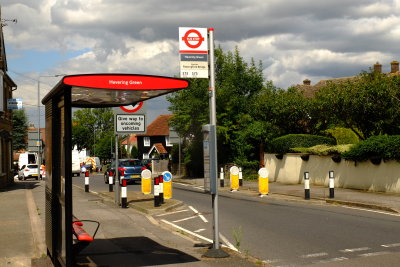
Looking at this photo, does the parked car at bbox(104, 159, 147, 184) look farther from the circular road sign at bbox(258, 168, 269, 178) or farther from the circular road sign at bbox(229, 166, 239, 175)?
the circular road sign at bbox(258, 168, 269, 178)

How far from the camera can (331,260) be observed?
8227 millimetres

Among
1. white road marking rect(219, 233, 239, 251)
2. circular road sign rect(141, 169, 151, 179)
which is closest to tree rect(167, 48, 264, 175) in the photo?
circular road sign rect(141, 169, 151, 179)

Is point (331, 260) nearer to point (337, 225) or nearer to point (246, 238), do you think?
point (246, 238)

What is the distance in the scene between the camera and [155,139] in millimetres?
85500

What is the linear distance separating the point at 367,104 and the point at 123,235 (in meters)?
15.4

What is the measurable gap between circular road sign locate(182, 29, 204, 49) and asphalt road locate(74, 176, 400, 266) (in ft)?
10.5

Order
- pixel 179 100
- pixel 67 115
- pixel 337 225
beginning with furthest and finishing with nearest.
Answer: pixel 179 100 < pixel 337 225 < pixel 67 115

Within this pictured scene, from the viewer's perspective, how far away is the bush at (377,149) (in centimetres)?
1902

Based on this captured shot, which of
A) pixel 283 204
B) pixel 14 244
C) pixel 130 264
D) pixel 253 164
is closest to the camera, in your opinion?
pixel 130 264

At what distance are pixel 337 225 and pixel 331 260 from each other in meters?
3.90

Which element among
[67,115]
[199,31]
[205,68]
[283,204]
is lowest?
[283,204]

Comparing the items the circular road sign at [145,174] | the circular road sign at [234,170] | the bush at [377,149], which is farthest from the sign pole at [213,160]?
the circular road sign at [234,170]

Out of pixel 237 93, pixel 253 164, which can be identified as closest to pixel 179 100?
pixel 237 93

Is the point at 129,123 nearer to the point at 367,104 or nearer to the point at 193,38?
the point at 193,38
